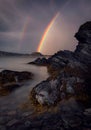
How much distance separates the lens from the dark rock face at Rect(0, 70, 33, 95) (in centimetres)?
2373

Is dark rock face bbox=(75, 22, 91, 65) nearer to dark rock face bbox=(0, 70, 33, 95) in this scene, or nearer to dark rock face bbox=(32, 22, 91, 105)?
dark rock face bbox=(32, 22, 91, 105)

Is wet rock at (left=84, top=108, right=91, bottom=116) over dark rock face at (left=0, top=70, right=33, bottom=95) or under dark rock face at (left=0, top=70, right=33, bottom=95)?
under

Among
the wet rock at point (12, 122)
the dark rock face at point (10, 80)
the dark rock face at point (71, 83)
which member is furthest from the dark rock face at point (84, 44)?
the wet rock at point (12, 122)

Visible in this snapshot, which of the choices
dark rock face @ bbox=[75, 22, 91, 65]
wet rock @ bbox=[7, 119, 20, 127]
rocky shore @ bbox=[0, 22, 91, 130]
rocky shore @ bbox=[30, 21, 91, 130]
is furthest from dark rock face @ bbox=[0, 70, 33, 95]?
dark rock face @ bbox=[75, 22, 91, 65]

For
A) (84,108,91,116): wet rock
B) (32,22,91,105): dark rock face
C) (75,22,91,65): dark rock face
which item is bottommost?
(84,108,91,116): wet rock

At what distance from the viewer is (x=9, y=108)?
17.3 m

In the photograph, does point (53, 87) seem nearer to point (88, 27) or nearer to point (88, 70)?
point (88, 70)

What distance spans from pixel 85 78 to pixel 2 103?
927 cm

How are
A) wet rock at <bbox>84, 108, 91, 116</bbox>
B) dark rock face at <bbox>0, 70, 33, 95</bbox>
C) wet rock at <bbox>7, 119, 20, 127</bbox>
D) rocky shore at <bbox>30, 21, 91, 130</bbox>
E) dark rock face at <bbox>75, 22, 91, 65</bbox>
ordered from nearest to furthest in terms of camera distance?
rocky shore at <bbox>30, 21, 91, 130</bbox>
wet rock at <bbox>7, 119, 20, 127</bbox>
wet rock at <bbox>84, 108, 91, 116</bbox>
dark rock face at <bbox>0, 70, 33, 95</bbox>
dark rock face at <bbox>75, 22, 91, 65</bbox>

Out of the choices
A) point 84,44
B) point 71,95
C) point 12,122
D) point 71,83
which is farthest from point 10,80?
point 12,122

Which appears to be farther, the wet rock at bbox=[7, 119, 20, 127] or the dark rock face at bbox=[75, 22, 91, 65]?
the dark rock face at bbox=[75, 22, 91, 65]

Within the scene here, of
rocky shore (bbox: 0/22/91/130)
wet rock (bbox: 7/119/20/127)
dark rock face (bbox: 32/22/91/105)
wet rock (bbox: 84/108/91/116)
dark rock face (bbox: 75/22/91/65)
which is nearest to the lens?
rocky shore (bbox: 0/22/91/130)

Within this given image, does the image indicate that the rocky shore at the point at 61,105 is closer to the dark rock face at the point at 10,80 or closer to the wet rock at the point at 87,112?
the wet rock at the point at 87,112

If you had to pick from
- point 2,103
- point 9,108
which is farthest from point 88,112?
point 2,103
